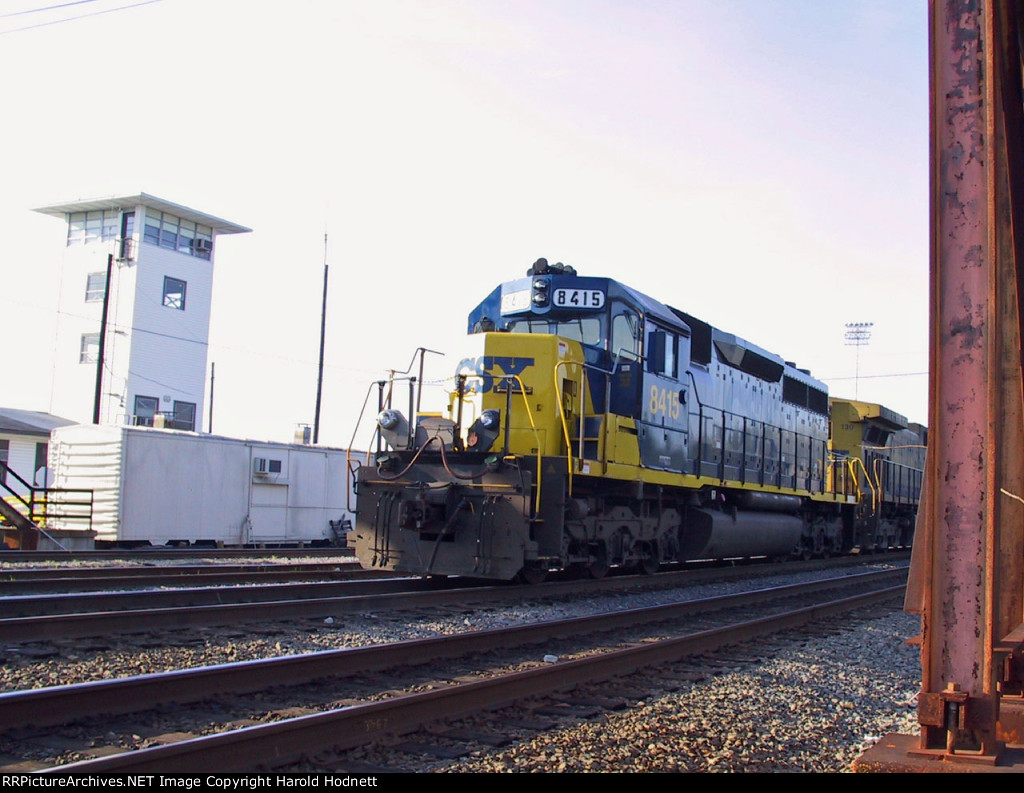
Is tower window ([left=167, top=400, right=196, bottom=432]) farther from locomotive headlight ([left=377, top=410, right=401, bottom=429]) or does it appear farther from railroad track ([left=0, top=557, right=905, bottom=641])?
locomotive headlight ([left=377, top=410, right=401, bottom=429])

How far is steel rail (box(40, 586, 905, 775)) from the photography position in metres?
A: 3.80

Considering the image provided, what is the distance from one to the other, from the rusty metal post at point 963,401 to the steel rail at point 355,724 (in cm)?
255

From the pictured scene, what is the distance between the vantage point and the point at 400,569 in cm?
1020

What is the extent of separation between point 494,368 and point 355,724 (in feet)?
21.4

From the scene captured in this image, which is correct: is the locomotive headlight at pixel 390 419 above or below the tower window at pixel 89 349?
below

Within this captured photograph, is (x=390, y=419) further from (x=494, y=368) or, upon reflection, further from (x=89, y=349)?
(x=89, y=349)

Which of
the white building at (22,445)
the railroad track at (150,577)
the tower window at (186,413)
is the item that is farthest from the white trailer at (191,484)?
the tower window at (186,413)

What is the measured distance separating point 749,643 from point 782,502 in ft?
29.4

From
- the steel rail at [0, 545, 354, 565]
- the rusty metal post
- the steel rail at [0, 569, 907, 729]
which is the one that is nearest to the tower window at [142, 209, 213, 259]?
the steel rail at [0, 545, 354, 565]

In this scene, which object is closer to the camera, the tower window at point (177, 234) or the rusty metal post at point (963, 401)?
the rusty metal post at point (963, 401)

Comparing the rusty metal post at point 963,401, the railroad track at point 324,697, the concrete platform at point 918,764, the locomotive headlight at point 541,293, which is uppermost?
the locomotive headlight at point 541,293

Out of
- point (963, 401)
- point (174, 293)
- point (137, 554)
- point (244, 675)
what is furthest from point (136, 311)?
point (963, 401)

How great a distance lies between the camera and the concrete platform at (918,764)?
3.18 metres

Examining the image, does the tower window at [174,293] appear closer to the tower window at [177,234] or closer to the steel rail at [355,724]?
the tower window at [177,234]
